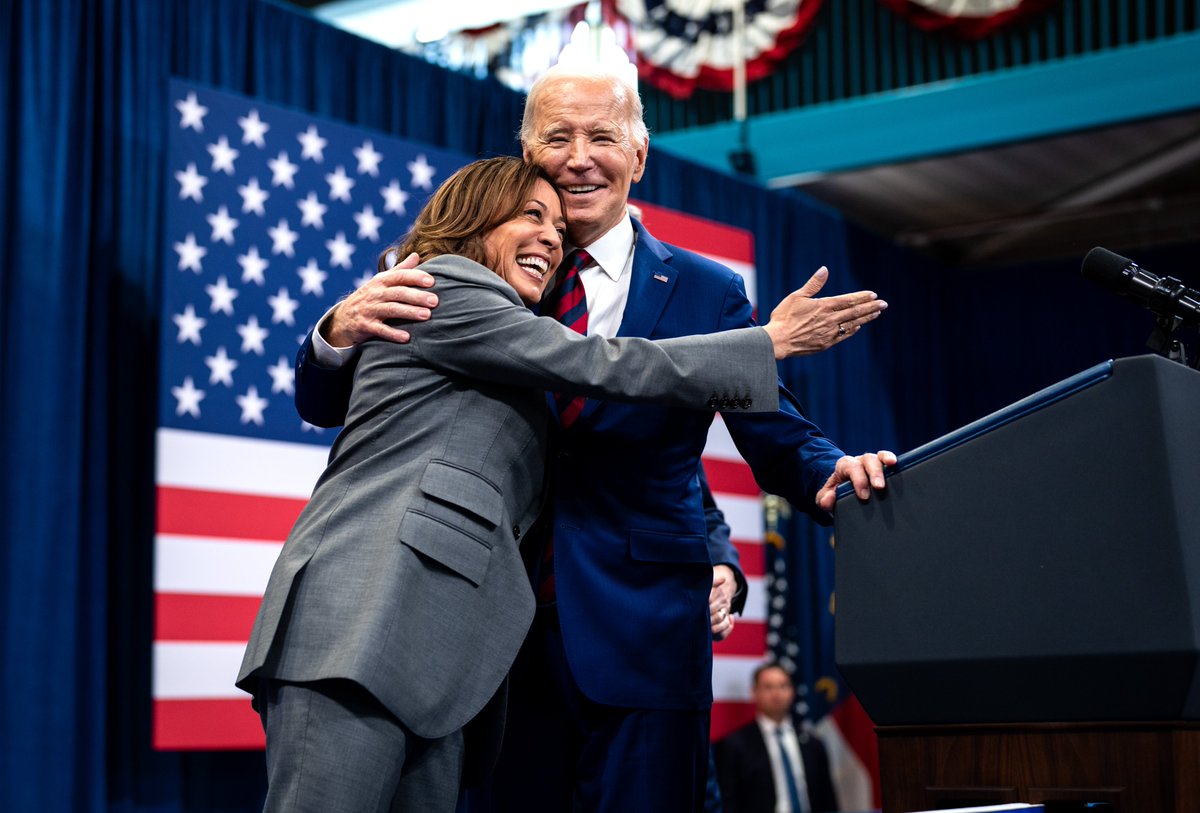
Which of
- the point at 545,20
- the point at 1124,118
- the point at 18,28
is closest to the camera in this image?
the point at 18,28

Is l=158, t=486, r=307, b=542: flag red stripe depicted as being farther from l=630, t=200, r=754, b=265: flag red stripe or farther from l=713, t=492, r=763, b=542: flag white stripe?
l=713, t=492, r=763, b=542: flag white stripe

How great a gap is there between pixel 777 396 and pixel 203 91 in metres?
3.04

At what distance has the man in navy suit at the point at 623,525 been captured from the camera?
5.98 ft

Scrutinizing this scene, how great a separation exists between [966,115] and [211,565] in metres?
4.74

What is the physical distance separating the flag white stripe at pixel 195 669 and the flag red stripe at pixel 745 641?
2.64 metres

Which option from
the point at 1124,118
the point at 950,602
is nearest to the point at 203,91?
the point at 950,602

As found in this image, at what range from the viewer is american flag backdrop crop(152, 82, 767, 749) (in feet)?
13.6

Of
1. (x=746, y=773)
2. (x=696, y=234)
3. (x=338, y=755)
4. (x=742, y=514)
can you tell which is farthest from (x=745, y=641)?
(x=338, y=755)

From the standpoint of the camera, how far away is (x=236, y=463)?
14.1 ft

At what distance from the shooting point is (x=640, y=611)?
73.7 inches

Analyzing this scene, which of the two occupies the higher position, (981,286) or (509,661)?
(981,286)

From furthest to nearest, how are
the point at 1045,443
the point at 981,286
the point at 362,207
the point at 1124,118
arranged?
the point at 981,286, the point at 1124,118, the point at 362,207, the point at 1045,443

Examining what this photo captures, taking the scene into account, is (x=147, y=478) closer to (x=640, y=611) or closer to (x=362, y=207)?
(x=362, y=207)

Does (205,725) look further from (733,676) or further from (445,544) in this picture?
(733,676)
